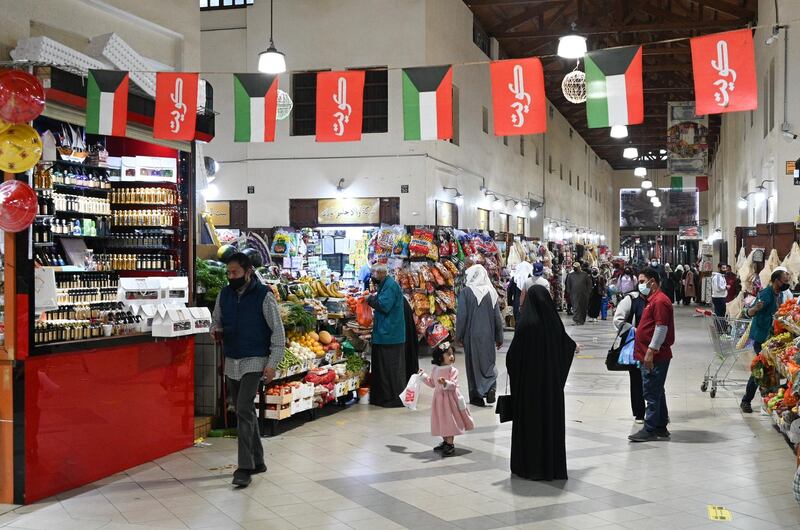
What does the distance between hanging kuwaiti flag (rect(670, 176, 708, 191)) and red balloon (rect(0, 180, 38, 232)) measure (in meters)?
29.6

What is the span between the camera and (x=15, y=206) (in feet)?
18.8

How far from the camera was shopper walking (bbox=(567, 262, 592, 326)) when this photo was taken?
2222 cm

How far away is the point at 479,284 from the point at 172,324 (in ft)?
13.1

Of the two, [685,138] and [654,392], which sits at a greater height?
[685,138]

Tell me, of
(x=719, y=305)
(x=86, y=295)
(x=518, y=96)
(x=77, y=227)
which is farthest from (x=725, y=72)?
(x=719, y=305)

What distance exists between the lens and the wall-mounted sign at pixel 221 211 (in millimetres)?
16941

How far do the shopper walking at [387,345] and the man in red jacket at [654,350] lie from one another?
291 centimetres

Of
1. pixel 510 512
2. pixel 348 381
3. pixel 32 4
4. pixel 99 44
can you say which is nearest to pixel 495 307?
pixel 348 381

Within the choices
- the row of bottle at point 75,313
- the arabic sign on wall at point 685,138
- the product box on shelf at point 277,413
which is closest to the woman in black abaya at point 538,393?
the product box on shelf at point 277,413

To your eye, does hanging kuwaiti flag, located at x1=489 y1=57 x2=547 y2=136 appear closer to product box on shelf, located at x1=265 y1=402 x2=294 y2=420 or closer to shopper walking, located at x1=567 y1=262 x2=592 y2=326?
product box on shelf, located at x1=265 y1=402 x2=294 y2=420

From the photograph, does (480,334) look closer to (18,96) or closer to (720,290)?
(18,96)

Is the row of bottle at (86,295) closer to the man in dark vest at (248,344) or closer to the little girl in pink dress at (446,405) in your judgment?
the man in dark vest at (248,344)

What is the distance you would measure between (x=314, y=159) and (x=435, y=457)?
33.2 ft

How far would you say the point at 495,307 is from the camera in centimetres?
987
